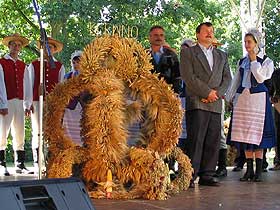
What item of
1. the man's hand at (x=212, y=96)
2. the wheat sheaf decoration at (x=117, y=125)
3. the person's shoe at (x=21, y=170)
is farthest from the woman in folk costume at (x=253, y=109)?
the person's shoe at (x=21, y=170)

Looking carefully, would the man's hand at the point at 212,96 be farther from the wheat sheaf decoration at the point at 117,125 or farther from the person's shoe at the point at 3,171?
the person's shoe at the point at 3,171

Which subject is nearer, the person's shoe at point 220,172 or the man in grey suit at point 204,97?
the man in grey suit at point 204,97

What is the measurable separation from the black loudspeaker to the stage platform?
4.44ft

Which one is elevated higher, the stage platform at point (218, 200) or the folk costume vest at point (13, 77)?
the folk costume vest at point (13, 77)

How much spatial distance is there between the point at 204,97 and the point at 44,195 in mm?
3003

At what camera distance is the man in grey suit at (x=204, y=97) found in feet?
18.9

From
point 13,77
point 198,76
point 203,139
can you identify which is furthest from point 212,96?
point 13,77

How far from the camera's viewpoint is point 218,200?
4812 mm

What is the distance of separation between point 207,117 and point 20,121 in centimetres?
268

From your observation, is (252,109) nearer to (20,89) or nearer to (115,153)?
(115,153)

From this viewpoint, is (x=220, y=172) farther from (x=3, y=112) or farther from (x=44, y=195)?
(x=44, y=195)

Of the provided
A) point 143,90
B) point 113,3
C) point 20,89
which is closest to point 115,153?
point 143,90

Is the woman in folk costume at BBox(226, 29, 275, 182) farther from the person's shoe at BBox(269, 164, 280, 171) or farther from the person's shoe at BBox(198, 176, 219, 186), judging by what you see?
the person's shoe at BBox(269, 164, 280, 171)

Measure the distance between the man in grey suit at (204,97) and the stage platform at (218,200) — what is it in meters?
0.26
